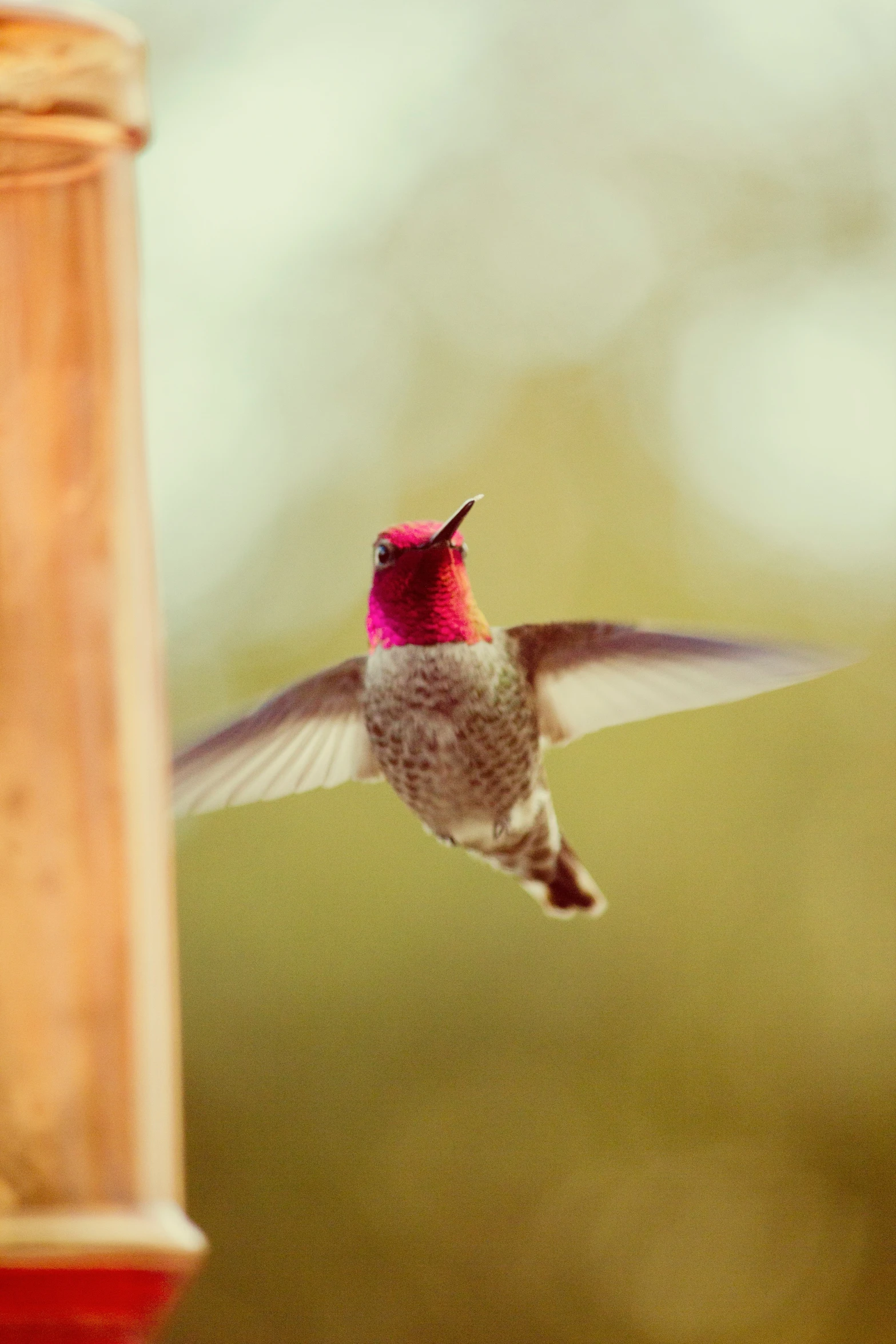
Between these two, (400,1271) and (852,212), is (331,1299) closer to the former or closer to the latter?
(400,1271)

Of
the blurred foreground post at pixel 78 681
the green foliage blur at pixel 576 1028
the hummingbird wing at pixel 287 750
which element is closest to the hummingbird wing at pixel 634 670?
the hummingbird wing at pixel 287 750

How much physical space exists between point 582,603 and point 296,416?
1.66 meters

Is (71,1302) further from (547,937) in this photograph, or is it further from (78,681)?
(547,937)

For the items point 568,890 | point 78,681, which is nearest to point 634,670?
point 568,890

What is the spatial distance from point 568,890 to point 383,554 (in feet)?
2.55

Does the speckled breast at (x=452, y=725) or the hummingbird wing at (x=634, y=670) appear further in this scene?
the speckled breast at (x=452, y=725)

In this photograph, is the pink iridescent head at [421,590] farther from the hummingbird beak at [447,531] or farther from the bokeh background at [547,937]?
the bokeh background at [547,937]

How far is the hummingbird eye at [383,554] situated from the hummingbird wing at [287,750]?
0.18 metres

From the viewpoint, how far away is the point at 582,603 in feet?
18.8

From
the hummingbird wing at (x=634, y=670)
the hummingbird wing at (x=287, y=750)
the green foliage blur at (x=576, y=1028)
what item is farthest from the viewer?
the green foliage blur at (x=576, y=1028)

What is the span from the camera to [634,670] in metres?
1.90

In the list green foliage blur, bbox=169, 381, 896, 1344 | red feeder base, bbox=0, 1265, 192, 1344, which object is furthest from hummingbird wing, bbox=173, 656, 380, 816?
green foliage blur, bbox=169, 381, 896, 1344

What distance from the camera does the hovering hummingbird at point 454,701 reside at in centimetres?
175

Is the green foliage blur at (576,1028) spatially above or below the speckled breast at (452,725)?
below
